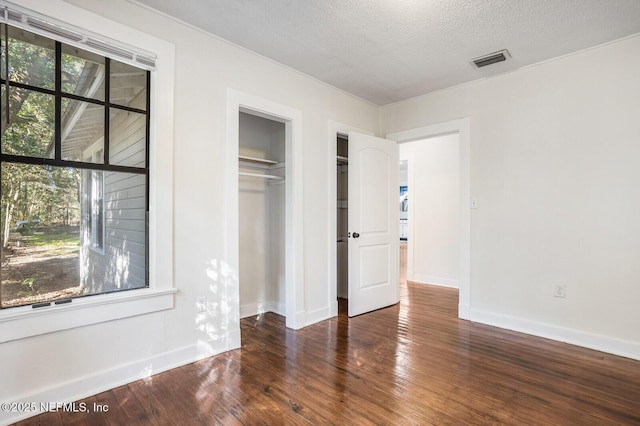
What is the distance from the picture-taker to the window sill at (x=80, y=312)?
6.21 ft

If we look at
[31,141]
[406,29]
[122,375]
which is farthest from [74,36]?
[406,29]

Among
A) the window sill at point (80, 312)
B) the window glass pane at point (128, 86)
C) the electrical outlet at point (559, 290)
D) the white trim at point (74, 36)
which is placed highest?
the white trim at point (74, 36)

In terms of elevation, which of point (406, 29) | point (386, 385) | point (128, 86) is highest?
point (406, 29)

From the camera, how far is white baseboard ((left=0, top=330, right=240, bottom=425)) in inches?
76.8

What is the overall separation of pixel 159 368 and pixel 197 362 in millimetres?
282

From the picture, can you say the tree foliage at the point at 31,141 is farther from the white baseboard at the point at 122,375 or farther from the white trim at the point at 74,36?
the white baseboard at the point at 122,375

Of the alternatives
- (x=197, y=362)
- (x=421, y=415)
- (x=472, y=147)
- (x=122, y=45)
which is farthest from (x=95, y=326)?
(x=472, y=147)

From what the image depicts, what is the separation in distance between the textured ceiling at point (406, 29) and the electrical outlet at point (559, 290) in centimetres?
221

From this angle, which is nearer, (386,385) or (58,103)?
(58,103)

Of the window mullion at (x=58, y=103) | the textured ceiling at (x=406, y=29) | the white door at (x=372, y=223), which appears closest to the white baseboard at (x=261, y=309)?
the white door at (x=372, y=223)

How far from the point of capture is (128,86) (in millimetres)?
2414

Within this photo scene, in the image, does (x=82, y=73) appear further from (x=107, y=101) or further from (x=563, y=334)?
(x=563, y=334)

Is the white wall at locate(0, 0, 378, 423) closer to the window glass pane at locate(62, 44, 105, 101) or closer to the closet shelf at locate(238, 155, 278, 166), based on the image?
the window glass pane at locate(62, 44, 105, 101)

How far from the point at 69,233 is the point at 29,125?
0.71 meters
